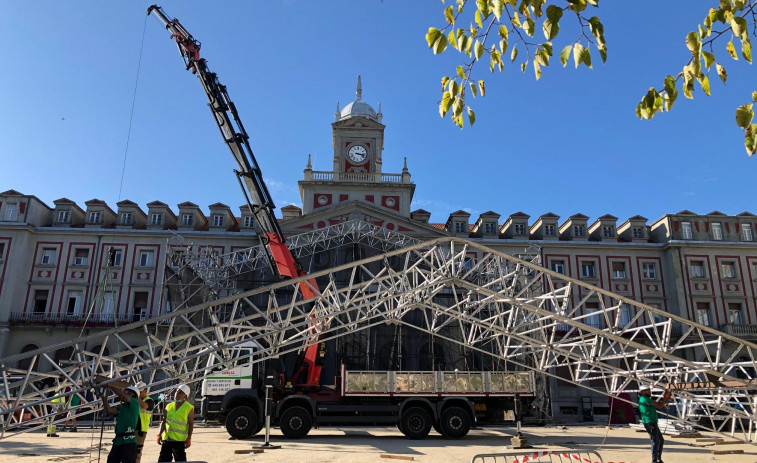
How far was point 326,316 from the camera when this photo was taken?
1566cm

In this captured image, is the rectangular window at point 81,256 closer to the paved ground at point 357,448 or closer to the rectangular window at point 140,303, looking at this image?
the rectangular window at point 140,303

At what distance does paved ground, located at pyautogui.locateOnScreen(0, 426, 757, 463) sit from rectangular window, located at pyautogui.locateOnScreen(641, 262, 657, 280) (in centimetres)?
2448

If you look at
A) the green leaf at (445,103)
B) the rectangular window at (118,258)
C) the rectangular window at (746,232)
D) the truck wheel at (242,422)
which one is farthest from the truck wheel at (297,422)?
the rectangular window at (746,232)

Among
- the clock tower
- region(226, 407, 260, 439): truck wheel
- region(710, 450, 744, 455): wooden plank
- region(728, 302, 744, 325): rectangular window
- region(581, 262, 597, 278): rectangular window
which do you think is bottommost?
region(710, 450, 744, 455): wooden plank

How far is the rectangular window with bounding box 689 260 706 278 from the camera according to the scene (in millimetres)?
42844

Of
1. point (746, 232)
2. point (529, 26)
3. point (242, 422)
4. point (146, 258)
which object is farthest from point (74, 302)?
point (746, 232)

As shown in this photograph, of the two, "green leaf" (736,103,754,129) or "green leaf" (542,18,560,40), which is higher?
"green leaf" (542,18,560,40)

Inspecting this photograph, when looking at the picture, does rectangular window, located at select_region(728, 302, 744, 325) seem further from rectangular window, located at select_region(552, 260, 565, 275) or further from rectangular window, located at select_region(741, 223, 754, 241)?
rectangular window, located at select_region(552, 260, 565, 275)

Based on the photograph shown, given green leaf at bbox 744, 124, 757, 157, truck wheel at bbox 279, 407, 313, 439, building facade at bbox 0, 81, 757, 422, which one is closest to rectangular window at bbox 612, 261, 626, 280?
building facade at bbox 0, 81, 757, 422

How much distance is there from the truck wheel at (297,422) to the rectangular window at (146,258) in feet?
85.8

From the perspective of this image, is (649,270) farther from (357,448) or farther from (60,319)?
(60,319)

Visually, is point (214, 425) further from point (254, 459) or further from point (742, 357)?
point (742, 357)

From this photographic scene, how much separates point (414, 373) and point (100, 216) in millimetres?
32553

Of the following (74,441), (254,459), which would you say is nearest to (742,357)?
(254,459)
